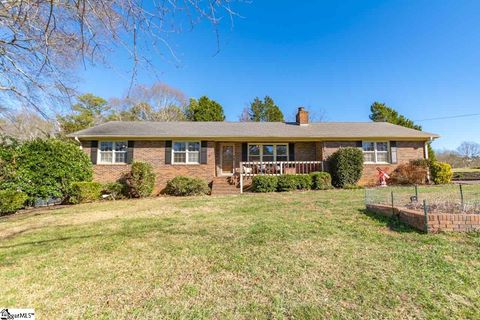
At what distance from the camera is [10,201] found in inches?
334

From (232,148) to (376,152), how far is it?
8.61 metres

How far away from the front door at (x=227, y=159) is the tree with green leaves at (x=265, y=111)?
14.6 meters

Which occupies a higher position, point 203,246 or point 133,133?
point 133,133

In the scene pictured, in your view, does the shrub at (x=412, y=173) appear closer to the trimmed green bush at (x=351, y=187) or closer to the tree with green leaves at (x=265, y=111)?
the trimmed green bush at (x=351, y=187)

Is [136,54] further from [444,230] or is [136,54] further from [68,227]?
[444,230]

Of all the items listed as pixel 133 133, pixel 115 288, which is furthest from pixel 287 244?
pixel 133 133

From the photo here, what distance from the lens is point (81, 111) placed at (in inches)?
1051

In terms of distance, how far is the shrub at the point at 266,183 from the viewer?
12.1 m

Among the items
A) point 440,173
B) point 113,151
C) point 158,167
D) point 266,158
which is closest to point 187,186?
point 158,167

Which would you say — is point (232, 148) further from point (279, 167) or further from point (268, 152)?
point (279, 167)

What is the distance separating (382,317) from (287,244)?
204cm

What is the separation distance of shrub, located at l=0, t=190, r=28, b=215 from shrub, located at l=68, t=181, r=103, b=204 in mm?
1691

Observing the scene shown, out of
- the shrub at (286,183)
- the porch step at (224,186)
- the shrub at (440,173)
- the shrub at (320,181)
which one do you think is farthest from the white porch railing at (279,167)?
the shrub at (440,173)

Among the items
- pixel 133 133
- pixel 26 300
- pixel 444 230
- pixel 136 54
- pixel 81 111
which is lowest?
pixel 26 300
